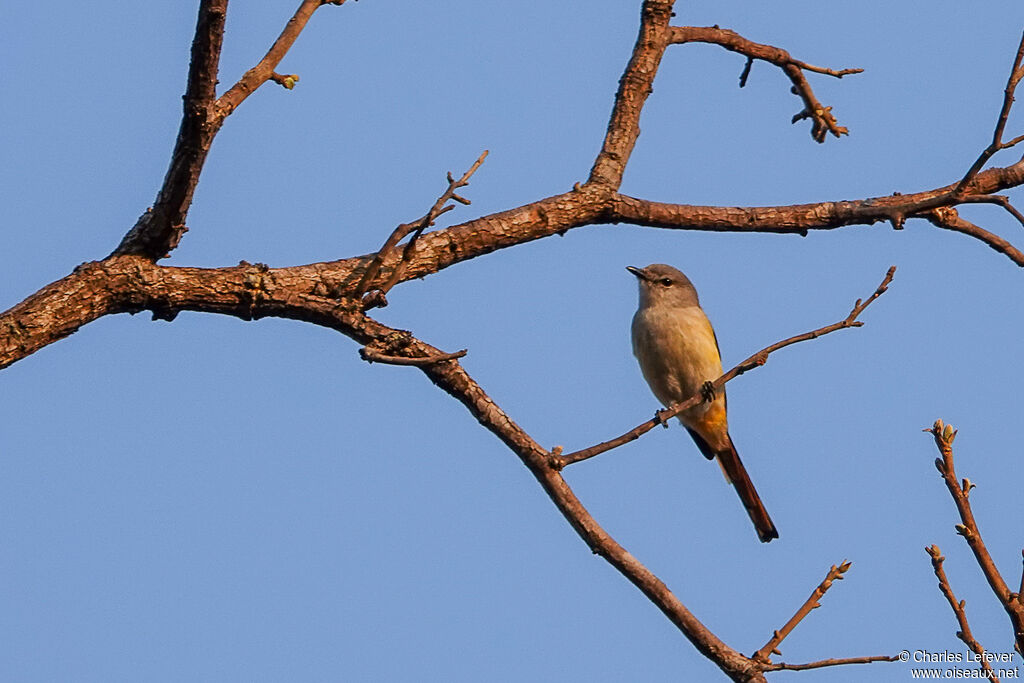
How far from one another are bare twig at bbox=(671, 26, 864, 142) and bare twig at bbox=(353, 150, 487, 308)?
229 cm

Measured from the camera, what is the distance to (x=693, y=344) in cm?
786

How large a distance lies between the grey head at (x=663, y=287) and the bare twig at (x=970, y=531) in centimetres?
416

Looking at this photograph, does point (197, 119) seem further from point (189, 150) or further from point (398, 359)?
point (398, 359)

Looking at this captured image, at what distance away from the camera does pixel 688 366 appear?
786cm

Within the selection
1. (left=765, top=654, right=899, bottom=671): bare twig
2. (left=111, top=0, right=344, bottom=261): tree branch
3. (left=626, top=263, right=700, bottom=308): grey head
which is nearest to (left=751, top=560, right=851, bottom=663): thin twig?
(left=765, top=654, right=899, bottom=671): bare twig

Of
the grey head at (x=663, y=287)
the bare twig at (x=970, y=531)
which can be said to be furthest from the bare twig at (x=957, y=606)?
the grey head at (x=663, y=287)

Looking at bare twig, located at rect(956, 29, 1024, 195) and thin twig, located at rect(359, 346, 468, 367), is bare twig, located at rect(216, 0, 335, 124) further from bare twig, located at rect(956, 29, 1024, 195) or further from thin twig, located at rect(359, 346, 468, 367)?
bare twig, located at rect(956, 29, 1024, 195)

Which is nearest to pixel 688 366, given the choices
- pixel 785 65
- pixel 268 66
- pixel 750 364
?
pixel 785 65

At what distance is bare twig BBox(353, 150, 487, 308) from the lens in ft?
14.4

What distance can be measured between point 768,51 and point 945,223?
5.60 feet

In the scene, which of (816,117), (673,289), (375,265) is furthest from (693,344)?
(375,265)

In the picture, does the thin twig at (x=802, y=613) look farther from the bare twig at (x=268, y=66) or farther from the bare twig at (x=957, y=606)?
the bare twig at (x=268, y=66)

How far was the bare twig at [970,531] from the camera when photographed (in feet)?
12.4

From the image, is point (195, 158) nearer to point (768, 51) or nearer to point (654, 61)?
point (654, 61)
